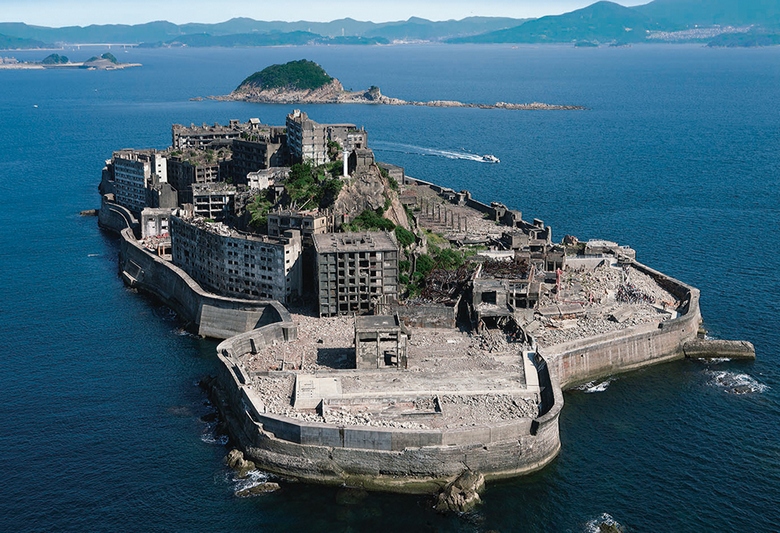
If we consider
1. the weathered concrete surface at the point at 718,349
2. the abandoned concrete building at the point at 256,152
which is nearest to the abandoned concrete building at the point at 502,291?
the weathered concrete surface at the point at 718,349

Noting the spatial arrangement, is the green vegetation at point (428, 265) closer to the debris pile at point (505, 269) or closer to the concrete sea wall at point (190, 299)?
the debris pile at point (505, 269)

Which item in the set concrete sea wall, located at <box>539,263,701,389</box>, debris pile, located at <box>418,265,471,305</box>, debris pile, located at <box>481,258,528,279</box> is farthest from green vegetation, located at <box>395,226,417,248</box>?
concrete sea wall, located at <box>539,263,701,389</box>

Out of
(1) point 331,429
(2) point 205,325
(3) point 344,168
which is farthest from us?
(3) point 344,168

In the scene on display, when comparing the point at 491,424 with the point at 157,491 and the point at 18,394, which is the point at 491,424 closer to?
the point at 157,491

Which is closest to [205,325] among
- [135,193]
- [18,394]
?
[18,394]

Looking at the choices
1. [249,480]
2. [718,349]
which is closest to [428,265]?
[718,349]

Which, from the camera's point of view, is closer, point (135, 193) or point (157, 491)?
point (157, 491)

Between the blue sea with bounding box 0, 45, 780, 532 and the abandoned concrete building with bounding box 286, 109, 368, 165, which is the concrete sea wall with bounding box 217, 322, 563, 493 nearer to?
the blue sea with bounding box 0, 45, 780, 532
